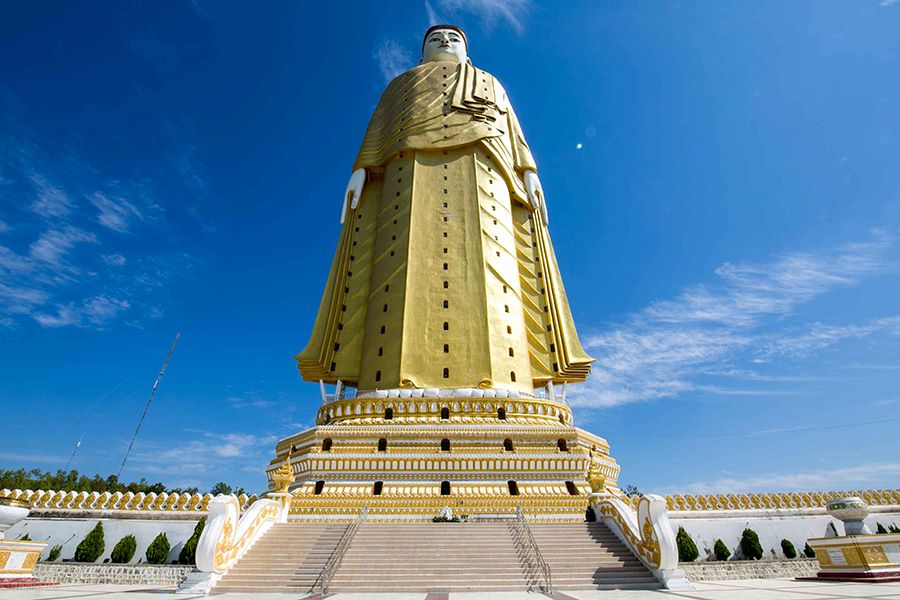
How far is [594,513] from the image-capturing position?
13383 mm

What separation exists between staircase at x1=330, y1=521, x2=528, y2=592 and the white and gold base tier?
111 inches

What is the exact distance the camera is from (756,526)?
15062 millimetres

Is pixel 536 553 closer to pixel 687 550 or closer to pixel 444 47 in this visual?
pixel 687 550

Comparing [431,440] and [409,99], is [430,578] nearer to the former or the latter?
[431,440]

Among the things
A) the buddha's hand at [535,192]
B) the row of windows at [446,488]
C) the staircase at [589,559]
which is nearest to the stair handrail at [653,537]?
the staircase at [589,559]

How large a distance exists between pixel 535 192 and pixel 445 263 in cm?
851

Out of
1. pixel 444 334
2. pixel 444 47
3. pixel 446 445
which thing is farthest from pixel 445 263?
pixel 444 47

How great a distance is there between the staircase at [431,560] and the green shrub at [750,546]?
7443 mm

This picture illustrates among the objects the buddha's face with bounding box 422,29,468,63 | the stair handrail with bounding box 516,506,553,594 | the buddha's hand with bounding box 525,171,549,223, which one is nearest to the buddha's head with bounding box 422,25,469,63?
the buddha's face with bounding box 422,29,468,63

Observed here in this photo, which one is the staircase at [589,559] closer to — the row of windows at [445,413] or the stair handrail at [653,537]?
the stair handrail at [653,537]

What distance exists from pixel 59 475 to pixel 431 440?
36.0 meters

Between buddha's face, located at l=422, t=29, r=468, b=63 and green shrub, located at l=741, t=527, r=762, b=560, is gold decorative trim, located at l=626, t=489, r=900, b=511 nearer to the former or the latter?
green shrub, located at l=741, t=527, r=762, b=560

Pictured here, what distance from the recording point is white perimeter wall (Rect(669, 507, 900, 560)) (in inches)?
575

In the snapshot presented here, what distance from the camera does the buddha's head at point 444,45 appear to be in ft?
114
